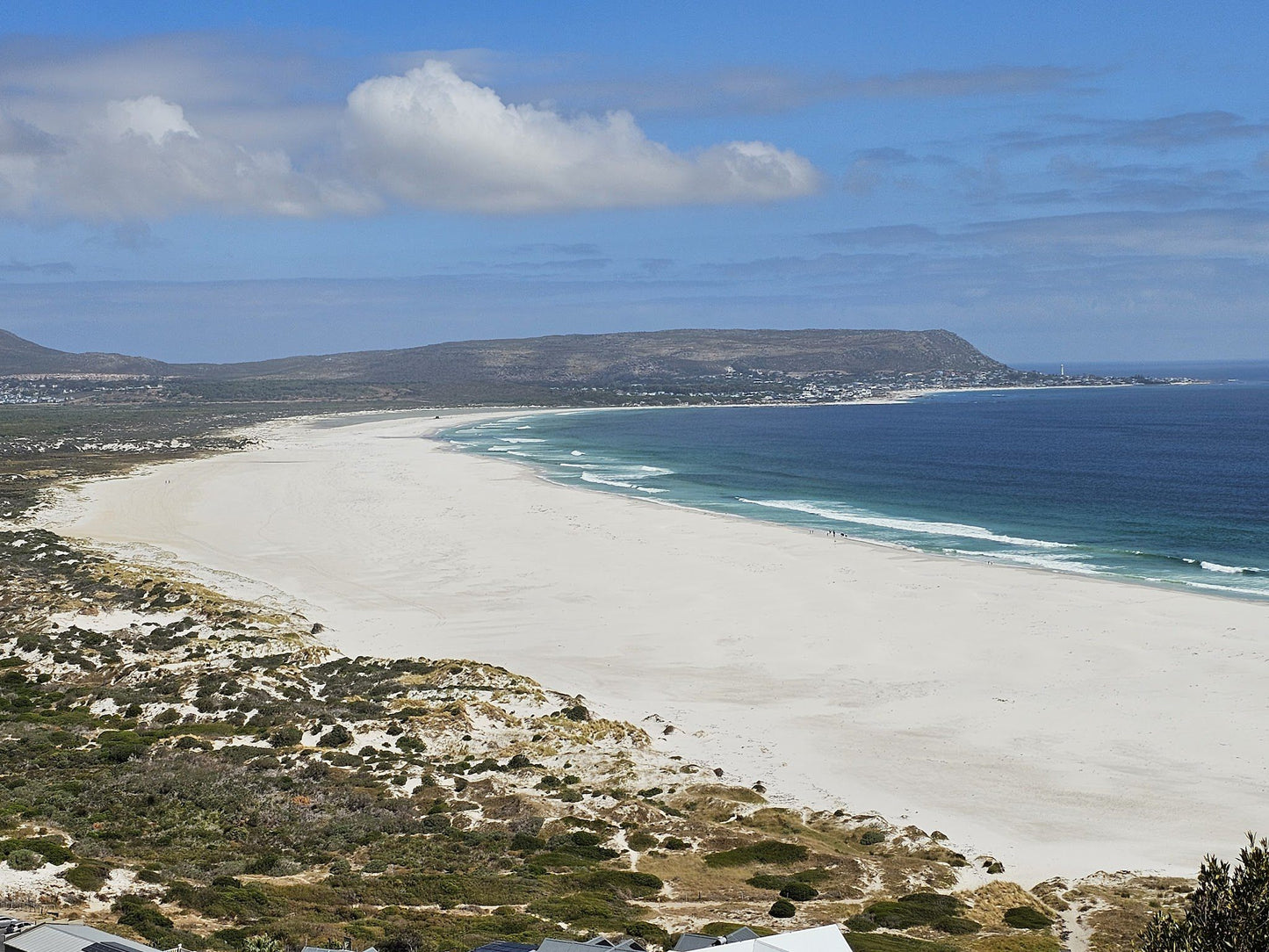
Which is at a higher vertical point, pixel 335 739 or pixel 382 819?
pixel 335 739

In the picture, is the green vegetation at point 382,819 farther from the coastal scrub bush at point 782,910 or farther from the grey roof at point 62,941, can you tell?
the grey roof at point 62,941

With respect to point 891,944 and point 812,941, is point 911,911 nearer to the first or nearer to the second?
point 891,944

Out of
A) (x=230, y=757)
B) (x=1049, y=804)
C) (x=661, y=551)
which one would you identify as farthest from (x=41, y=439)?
(x=1049, y=804)

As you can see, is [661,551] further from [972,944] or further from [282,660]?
[972,944]

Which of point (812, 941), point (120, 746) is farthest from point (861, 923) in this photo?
point (120, 746)

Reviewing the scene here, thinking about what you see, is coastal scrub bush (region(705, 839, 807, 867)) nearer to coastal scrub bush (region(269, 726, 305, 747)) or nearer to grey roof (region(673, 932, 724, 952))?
grey roof (region(673, 932, 724, 952))

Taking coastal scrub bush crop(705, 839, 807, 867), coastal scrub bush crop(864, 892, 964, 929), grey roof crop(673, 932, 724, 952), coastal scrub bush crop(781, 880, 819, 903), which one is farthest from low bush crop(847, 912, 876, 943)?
grey roof crop(673, 932, 724, 952)
